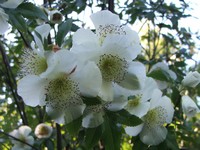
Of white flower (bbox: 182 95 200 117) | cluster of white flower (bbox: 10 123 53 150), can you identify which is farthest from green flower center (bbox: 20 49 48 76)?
cluster of white flower (bbox: 10 123 53 150)

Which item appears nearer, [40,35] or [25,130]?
[40,35]

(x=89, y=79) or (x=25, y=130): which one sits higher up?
(x=89, y=79)

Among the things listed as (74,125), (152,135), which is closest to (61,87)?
(74,125)

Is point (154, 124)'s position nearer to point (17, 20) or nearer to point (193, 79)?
point (193, 79)

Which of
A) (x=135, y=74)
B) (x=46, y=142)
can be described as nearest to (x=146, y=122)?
(x=135, y=74)

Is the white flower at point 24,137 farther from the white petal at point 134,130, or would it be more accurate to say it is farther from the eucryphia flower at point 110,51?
the eucryphia flower at point 110,51

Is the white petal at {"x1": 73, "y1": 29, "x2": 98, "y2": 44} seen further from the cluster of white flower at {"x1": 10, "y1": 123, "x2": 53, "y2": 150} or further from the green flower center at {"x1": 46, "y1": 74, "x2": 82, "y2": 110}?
the cluster of white flower at {"x1": 10, "y1": 123, "x2": 53, "y2": 150}

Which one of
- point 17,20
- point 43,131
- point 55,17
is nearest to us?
point 17,20
